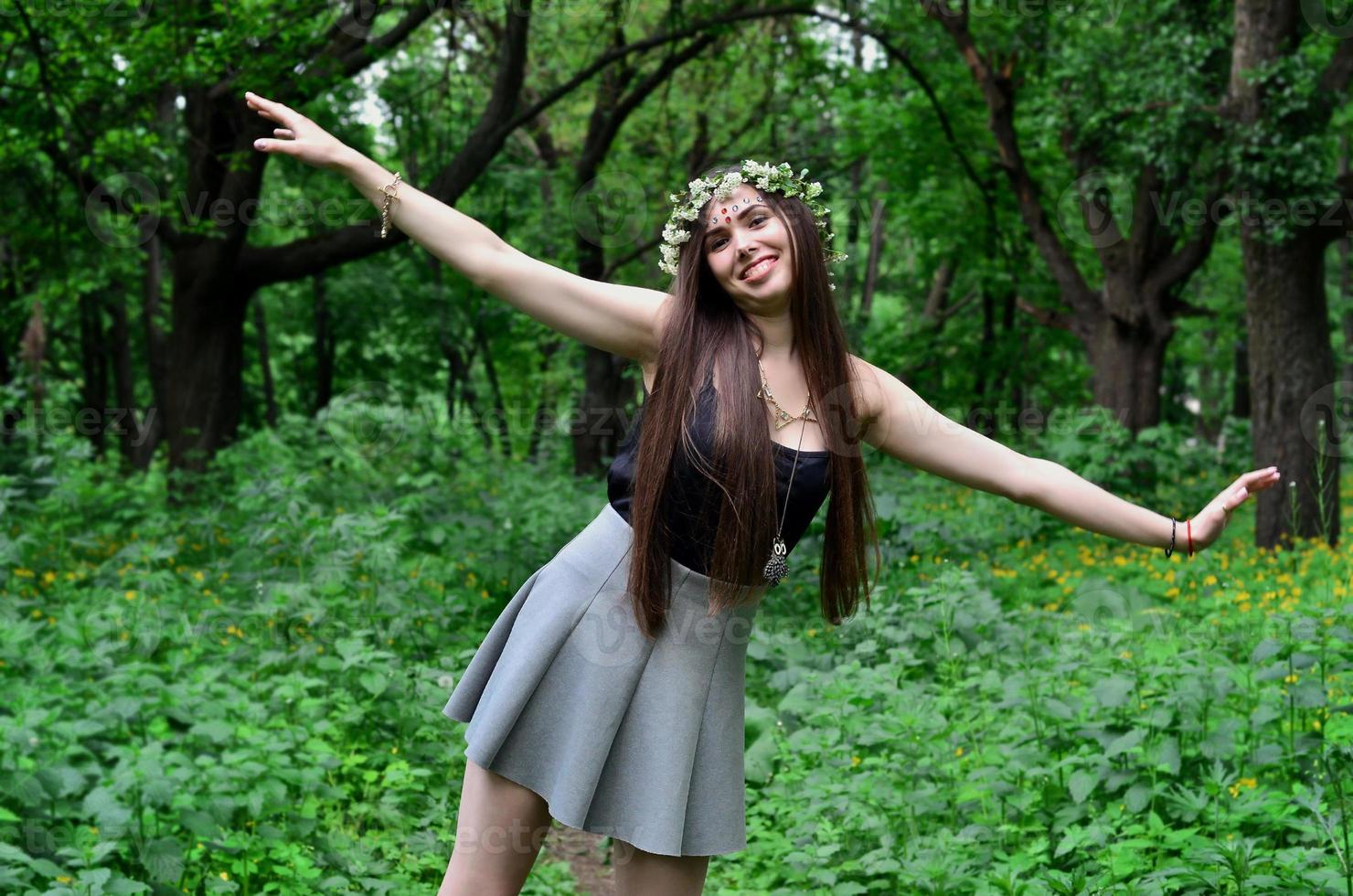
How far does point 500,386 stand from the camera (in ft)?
94.1

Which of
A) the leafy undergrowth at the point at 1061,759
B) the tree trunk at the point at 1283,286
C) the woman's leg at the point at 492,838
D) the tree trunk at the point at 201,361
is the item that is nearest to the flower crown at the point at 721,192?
the woman's leg at the point at 492,838

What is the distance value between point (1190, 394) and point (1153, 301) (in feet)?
90.6

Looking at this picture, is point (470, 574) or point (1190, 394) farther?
point (1190, 394)

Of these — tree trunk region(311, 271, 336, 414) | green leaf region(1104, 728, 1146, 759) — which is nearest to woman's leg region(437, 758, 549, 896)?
green leaf region(1104, 728, 1146, 759)

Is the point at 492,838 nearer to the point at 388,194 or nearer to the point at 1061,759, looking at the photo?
the point at 388,194

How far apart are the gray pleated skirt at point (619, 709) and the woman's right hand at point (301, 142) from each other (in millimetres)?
939

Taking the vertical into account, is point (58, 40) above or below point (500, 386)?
above

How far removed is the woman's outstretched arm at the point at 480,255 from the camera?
107 inches

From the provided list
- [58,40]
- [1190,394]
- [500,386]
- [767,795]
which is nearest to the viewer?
[767,795]

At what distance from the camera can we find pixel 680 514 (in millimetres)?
2693

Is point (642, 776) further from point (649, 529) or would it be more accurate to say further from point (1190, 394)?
point (1190, 394)

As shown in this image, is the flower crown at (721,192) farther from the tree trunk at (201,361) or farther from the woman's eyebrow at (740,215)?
the tree trunk at (201,361)

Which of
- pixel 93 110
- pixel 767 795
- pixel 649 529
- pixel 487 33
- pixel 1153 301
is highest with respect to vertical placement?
pixel 487 33

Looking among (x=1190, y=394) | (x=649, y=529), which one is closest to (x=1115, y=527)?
(x=649, y=529)
